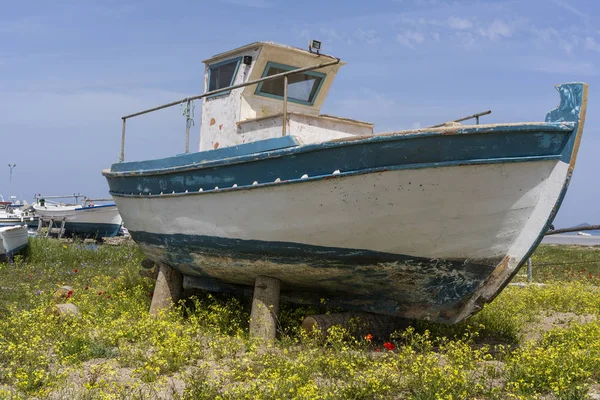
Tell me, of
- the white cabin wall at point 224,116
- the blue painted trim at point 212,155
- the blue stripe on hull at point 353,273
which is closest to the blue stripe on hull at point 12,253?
the blue painted trim at point 212,155

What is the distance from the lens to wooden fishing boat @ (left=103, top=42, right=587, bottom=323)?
5.07 metres

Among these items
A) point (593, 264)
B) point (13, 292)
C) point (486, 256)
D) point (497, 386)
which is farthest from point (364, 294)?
point (593, 264)

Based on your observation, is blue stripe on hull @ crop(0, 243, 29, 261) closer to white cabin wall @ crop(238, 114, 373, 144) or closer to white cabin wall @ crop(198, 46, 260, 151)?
white cabin wall @ crop(198, 46, 260, 151)

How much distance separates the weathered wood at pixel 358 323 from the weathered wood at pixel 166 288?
262cm

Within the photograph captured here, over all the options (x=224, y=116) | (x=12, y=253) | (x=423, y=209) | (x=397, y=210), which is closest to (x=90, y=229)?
(x=12, y=253)

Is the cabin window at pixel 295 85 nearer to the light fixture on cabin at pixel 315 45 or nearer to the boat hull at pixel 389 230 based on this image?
the light fixture on cabin at pixel 315 45

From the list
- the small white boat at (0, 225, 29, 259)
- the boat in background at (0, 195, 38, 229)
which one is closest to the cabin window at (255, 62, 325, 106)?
the small white boat at (0, 225, 29, 259)

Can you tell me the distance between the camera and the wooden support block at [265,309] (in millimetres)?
6395

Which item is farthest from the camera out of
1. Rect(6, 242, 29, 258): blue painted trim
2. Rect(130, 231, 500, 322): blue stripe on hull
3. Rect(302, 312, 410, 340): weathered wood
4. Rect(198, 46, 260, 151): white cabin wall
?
Rect(6, 242, 29, 258): blue painted trim

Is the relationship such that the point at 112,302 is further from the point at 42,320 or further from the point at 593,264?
the point at 593,264

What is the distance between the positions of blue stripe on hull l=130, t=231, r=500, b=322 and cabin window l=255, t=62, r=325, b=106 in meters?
2.30

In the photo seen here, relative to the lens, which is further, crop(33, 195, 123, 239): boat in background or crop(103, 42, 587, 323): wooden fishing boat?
crop(33, 195, 123, 239): boat in background

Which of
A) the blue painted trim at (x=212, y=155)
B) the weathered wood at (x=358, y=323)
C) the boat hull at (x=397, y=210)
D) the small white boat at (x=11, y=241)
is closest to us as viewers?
the boat hull at (x=397, y=210)

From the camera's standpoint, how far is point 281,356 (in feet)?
17.8
